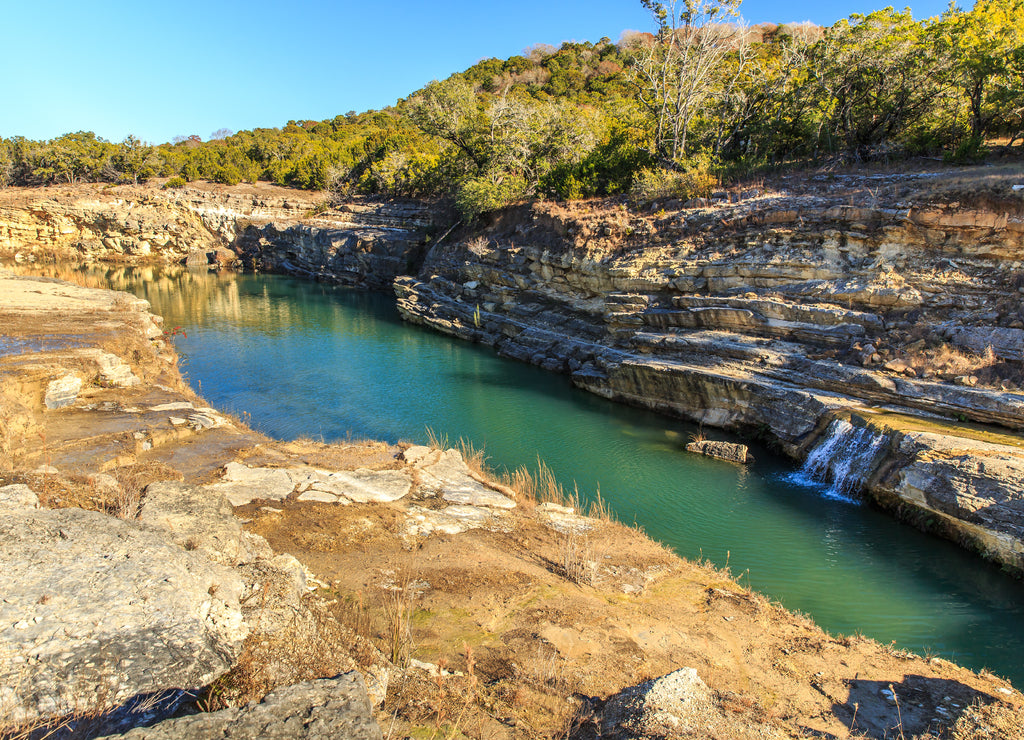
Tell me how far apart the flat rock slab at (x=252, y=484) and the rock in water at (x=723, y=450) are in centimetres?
1062

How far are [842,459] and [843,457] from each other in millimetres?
54

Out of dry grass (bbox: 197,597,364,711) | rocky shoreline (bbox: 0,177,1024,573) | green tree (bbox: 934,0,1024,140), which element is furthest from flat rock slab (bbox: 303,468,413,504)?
green tree (bbox: 934,0,1024,140)

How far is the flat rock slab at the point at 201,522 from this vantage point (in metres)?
6.18

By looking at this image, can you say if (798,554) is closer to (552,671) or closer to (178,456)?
(552,671)

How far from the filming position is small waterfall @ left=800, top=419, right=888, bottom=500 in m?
12.8

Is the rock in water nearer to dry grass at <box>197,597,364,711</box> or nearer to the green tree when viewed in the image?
dry grass at <box>197,597,364,711</box>

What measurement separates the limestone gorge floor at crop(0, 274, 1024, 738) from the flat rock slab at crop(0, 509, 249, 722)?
0.02 metres

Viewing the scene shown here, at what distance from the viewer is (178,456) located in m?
10.2

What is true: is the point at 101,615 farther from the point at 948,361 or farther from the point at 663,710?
the point at 948,361

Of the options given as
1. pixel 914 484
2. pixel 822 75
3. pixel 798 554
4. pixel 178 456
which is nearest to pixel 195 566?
pixel 178 456

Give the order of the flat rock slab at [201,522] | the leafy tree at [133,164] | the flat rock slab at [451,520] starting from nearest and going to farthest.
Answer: the flat rock slab at [201,522] < the flat rock slab at [451,520] < the leafy tree at [133,164]

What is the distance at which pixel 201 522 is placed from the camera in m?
6.57

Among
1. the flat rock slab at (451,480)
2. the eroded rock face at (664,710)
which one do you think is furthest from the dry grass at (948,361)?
the eroded rock face at (664,710)

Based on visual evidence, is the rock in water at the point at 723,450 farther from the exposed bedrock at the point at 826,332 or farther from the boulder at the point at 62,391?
the boulder at the point at 62,391
